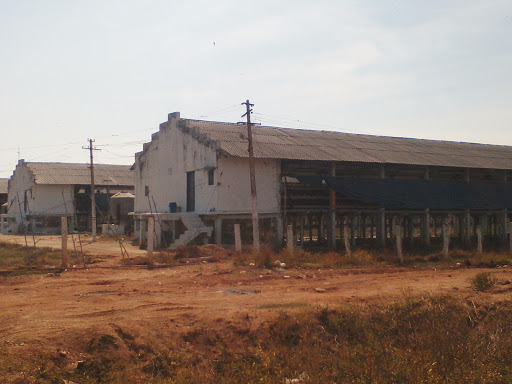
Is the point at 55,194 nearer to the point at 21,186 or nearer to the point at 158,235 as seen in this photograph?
the point at 21,186

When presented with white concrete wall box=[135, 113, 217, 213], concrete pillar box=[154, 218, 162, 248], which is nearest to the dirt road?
white concrete wall box=[135, 113, 217, 213]

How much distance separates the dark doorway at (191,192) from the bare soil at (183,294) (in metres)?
9.86

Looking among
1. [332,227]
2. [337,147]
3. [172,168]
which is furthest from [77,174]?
[332,227]

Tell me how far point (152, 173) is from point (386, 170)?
14.0m

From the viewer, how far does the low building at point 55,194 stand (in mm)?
46594

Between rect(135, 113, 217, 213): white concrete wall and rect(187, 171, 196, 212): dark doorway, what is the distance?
0.91 feet

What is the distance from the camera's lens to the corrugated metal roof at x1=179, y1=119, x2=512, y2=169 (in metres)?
28.9

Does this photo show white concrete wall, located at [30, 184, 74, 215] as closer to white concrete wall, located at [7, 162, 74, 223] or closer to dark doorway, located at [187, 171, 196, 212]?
white concrete wall, located at [7, 162, 74, 223]

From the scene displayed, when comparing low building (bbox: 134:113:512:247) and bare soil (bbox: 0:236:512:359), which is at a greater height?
low building (bbox: 134:113:512:247)

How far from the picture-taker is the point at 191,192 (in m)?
30.9

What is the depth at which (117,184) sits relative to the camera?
50969 millimetres

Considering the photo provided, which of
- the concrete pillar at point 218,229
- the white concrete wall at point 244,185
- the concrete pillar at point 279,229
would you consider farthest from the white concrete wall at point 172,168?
the concrete pillar at point 279,229

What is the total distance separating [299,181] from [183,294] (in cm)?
1624

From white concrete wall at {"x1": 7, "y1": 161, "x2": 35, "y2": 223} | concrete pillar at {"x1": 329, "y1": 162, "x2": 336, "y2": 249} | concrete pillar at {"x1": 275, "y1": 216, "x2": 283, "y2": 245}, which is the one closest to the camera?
concrete pillar at {"x1": 275, "y1": 216, "x2": 283, "y2": 245}
